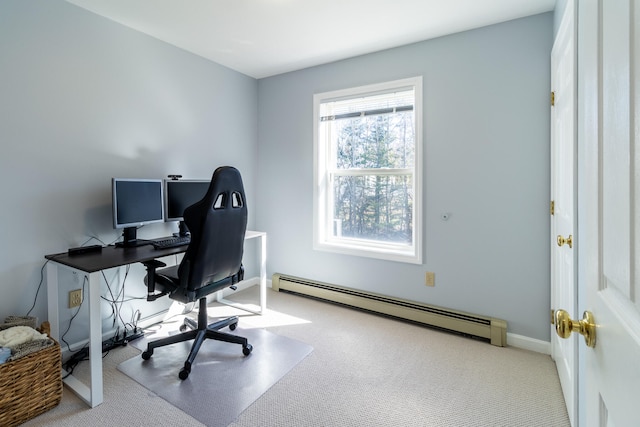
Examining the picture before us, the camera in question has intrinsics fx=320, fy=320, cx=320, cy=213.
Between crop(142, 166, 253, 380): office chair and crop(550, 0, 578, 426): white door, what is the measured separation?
1.79m

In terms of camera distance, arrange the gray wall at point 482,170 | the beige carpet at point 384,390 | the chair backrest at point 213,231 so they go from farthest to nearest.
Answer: the gray wall at point 482,170
the chair backrest at point 213,231
the beige carpet at point 384,390

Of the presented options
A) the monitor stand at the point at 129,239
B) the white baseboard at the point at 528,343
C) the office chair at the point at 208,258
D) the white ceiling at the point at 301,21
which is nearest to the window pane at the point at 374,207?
the white baseboard at the point at 528,343

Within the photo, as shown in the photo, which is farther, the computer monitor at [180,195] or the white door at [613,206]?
the computer monitor at [180,195]

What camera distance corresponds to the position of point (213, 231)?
1.93 meters

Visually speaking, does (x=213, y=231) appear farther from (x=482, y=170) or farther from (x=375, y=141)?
(x=482, y=170)

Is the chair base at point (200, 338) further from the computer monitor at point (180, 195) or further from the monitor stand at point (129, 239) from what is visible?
the computer monitor at point (180, 195)

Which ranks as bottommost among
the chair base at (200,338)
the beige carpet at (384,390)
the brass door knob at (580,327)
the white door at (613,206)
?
the beige carpet at (384,390)

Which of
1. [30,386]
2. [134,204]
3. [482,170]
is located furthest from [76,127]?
[482,170]

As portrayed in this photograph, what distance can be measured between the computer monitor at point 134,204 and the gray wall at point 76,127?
0.77 ft

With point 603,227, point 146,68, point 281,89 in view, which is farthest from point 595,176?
point 281,89

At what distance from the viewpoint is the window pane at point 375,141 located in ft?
9.36

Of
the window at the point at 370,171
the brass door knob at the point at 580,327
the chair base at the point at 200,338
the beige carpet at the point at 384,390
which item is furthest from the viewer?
the window at the point at 370,171

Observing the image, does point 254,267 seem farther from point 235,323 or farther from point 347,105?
point 347,105

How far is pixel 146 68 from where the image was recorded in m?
2.56
